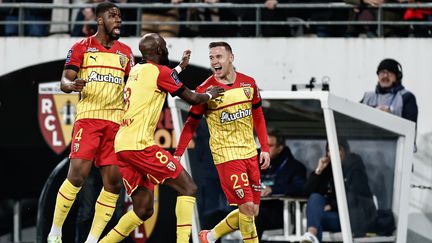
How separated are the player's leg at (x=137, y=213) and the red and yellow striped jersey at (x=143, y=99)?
590 millimetres

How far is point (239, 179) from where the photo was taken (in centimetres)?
1606

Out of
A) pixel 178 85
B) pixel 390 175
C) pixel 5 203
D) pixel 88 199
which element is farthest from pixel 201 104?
pixel 5 203

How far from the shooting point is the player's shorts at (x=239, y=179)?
1606 cm

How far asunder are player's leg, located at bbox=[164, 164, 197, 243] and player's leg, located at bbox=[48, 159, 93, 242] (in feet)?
3.11

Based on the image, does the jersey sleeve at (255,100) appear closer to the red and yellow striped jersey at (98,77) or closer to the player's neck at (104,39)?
the red and yellow striped jersey at (98,77)

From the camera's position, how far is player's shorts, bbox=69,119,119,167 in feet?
51.7

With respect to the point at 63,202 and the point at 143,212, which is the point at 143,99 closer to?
the point at 143,212

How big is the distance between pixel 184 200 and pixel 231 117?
3.88 feet

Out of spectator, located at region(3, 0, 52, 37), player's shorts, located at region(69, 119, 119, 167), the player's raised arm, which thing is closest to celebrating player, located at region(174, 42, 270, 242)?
the player's raised arm

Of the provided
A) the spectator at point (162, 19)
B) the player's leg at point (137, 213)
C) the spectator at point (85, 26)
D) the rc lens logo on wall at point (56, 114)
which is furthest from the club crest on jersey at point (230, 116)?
the spectator at point (85, 26)

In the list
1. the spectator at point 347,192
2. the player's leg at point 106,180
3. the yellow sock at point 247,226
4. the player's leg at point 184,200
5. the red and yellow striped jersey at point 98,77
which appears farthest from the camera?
the spectator at point 347,192

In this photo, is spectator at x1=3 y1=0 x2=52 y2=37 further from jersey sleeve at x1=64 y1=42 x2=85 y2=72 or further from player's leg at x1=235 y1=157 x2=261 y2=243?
player's leg at x1=235 y1=157 x2=261 y2=243

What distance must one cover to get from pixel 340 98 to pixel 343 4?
1.66 metres

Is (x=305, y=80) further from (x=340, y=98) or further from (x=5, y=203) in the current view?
(x=5, y=203)
